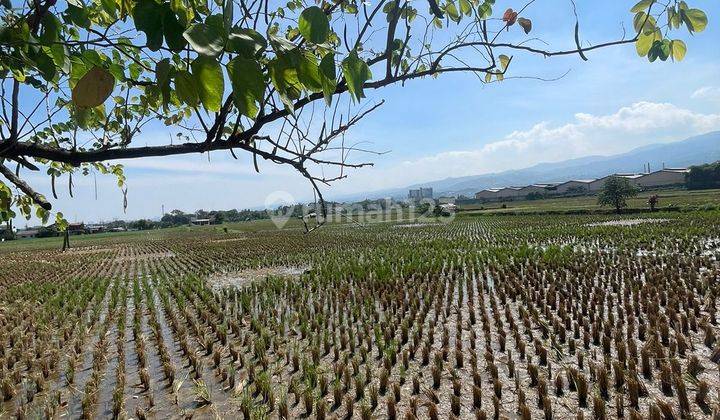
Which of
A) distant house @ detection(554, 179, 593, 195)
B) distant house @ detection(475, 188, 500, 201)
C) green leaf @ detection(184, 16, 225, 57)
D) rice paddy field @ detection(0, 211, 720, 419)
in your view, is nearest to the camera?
green leaf @ detection(184, 16, 225, 57)

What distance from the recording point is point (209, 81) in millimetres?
630

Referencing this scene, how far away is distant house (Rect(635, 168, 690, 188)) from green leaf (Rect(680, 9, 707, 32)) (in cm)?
7805

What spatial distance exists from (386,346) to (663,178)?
267 ft

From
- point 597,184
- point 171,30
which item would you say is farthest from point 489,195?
point 171,30

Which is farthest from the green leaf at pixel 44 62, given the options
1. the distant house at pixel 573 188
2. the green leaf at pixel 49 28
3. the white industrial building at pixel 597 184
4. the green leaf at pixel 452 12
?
the distant house at pixel 573 188

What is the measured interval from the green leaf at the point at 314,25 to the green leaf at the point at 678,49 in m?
1.14

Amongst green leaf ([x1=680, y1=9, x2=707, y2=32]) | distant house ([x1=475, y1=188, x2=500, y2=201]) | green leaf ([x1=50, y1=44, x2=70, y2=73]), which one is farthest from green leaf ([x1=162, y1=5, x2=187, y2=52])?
distant house ([x1=475, y1=188, x2=500, y2=201])

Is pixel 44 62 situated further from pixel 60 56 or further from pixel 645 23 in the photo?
pixel 645 23

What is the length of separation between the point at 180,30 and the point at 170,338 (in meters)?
7.74

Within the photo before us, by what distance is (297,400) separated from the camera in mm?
4699

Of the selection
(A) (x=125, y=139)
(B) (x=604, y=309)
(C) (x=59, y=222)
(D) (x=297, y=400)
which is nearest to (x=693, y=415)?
(D) (x=297, y=400)

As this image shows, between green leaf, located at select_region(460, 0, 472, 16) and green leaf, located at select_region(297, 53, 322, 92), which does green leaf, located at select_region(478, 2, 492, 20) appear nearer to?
green leaf, located at select_region(460, 0, 472, 16)

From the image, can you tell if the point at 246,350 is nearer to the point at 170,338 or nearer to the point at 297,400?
the point at 170,338

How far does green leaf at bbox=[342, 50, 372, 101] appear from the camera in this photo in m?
0.70
